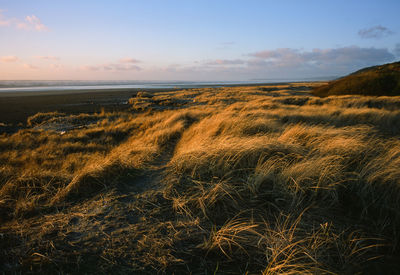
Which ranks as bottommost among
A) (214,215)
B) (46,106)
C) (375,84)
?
(214,215)

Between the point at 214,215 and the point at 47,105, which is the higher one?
the point at 47,105

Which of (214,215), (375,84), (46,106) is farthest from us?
(46,106)

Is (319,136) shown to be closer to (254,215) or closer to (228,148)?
(228,148)

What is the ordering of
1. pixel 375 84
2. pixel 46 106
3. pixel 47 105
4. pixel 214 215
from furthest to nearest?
pixel 47 105
pixel 46 106
pixel 375 84
pixel 214 215

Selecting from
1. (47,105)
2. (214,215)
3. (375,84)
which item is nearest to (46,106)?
(47,105)

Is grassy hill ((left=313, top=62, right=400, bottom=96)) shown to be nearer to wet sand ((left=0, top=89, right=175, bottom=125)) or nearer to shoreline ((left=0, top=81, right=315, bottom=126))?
shoreline ((left=0, top=81, right=315, bottom=126))

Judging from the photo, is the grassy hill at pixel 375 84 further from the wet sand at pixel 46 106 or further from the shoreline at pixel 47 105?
the wet sand at pixel 46 106

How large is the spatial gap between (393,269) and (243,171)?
1.59 metres

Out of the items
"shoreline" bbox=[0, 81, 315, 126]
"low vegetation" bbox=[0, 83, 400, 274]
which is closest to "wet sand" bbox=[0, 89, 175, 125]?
"shoreline" bbox=[0, 81, 315, 126]

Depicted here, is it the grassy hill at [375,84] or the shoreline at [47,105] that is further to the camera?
the shoreline at [47,105]

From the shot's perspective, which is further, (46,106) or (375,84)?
(46,106)

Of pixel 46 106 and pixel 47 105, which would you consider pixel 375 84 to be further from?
pixel 47 105

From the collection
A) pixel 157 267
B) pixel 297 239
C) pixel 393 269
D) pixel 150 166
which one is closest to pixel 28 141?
pixel 150 166


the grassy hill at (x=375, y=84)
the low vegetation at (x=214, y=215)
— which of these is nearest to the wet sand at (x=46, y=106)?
the low vegetation at (x=214, y=215)
